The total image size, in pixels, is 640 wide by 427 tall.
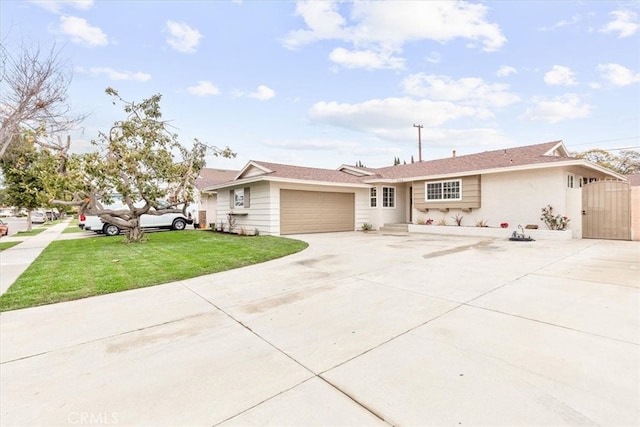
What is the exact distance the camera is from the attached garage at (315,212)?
14.1 metres

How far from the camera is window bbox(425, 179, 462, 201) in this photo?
14000 mm

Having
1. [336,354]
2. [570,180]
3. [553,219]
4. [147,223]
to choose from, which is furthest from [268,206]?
[570,180]

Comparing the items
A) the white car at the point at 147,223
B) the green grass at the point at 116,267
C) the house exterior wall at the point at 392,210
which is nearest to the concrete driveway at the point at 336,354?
the green grass at the point at 116,267

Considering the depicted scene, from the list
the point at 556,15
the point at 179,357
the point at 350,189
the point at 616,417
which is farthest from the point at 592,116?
the point at 179,357

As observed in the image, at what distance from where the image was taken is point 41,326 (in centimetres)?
368

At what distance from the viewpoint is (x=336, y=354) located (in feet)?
9.12

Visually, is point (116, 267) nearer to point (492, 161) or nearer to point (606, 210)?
point (492, 161)

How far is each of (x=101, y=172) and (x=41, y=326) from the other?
7.81m

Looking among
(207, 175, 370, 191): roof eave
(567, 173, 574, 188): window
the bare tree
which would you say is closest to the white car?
(207, 175, 370, 191): roof eave

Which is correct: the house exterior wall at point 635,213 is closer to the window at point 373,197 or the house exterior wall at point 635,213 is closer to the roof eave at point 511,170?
the roof eave at point 511,170

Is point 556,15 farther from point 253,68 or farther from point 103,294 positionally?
point 103,294

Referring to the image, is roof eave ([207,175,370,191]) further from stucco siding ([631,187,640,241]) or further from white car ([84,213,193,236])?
stucco siding ([631,187,640,241])

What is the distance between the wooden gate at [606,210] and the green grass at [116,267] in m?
10.9

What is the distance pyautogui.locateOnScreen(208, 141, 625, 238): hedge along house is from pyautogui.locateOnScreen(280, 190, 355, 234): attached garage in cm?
5
